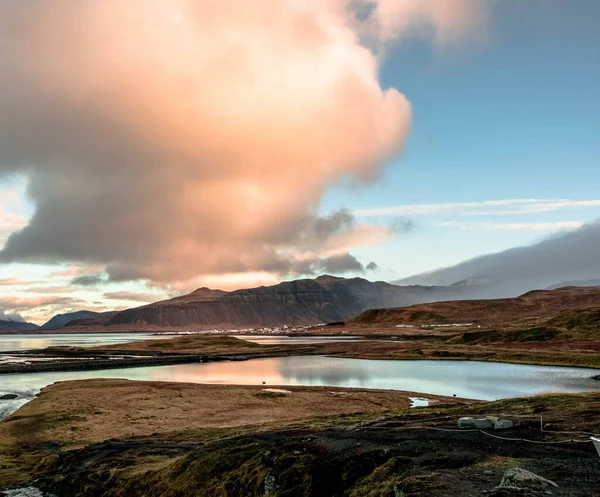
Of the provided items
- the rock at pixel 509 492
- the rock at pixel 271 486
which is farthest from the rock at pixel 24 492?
the rock at pixel 509 492

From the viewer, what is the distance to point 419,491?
16.8 m

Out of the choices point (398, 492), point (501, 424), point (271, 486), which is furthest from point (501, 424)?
point (271, 486)

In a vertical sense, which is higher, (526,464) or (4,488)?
(526,464)

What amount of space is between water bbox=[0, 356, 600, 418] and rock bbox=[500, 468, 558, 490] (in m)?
42.4

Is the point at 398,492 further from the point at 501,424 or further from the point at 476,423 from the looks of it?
the point at 501,424

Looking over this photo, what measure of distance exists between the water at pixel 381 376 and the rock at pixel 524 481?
139 ft

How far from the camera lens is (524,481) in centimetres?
1606

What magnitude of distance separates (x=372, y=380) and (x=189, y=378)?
31378 millimetres

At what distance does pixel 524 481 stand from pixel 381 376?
225 ft

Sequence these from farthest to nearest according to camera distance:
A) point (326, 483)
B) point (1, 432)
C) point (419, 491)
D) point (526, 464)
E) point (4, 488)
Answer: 1. point (1, 432)
2. point (4, 488)
3. point (326, 483)
4. point (526, 464)
5. point (419, 491)

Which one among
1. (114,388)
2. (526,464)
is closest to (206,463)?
(526,464)

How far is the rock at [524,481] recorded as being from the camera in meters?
15.9

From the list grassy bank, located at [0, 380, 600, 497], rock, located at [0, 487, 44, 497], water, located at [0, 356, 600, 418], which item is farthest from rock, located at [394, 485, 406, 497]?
water, located at [0, 356, 600, 418]

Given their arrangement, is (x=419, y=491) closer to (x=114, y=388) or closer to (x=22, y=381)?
(x=114, y=388)
